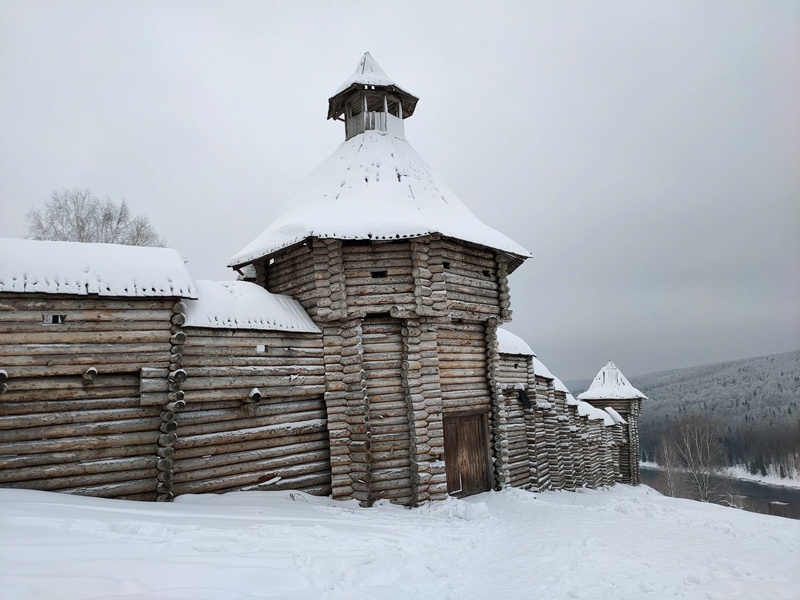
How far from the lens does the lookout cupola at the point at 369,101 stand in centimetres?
1722

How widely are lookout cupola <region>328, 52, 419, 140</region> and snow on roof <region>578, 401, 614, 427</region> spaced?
74.0 feet

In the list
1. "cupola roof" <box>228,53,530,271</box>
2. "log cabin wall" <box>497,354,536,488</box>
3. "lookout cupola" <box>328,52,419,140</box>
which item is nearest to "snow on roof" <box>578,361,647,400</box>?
"log cabin wall" <box>497,354,536,488</box>

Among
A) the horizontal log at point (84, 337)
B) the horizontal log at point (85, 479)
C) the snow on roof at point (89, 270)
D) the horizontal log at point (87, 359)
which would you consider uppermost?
the snow on roof at point (89, 270)

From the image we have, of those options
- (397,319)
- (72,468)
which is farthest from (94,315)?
(397,319)

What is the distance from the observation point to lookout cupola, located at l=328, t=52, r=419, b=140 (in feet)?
56.5

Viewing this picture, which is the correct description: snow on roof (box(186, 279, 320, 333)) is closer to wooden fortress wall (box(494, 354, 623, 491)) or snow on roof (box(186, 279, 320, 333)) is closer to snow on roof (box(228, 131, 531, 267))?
snow on roof (box(228, 131, 531, 267))

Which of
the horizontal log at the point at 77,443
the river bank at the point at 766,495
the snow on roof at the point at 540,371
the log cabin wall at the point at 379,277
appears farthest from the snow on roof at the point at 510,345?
the river bank at the point at 766,495

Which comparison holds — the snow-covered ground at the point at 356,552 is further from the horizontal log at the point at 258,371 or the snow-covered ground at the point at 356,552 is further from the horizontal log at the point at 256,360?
the horizontal log at the point at 256,360

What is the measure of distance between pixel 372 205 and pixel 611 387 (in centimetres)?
3471

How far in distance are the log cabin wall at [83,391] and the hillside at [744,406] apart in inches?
3146

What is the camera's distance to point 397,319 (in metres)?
13.1

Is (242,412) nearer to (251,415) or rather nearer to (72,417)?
(251,415)

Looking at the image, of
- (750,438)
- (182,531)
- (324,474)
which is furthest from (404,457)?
(750,438)

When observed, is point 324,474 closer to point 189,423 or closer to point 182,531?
point 189,423
